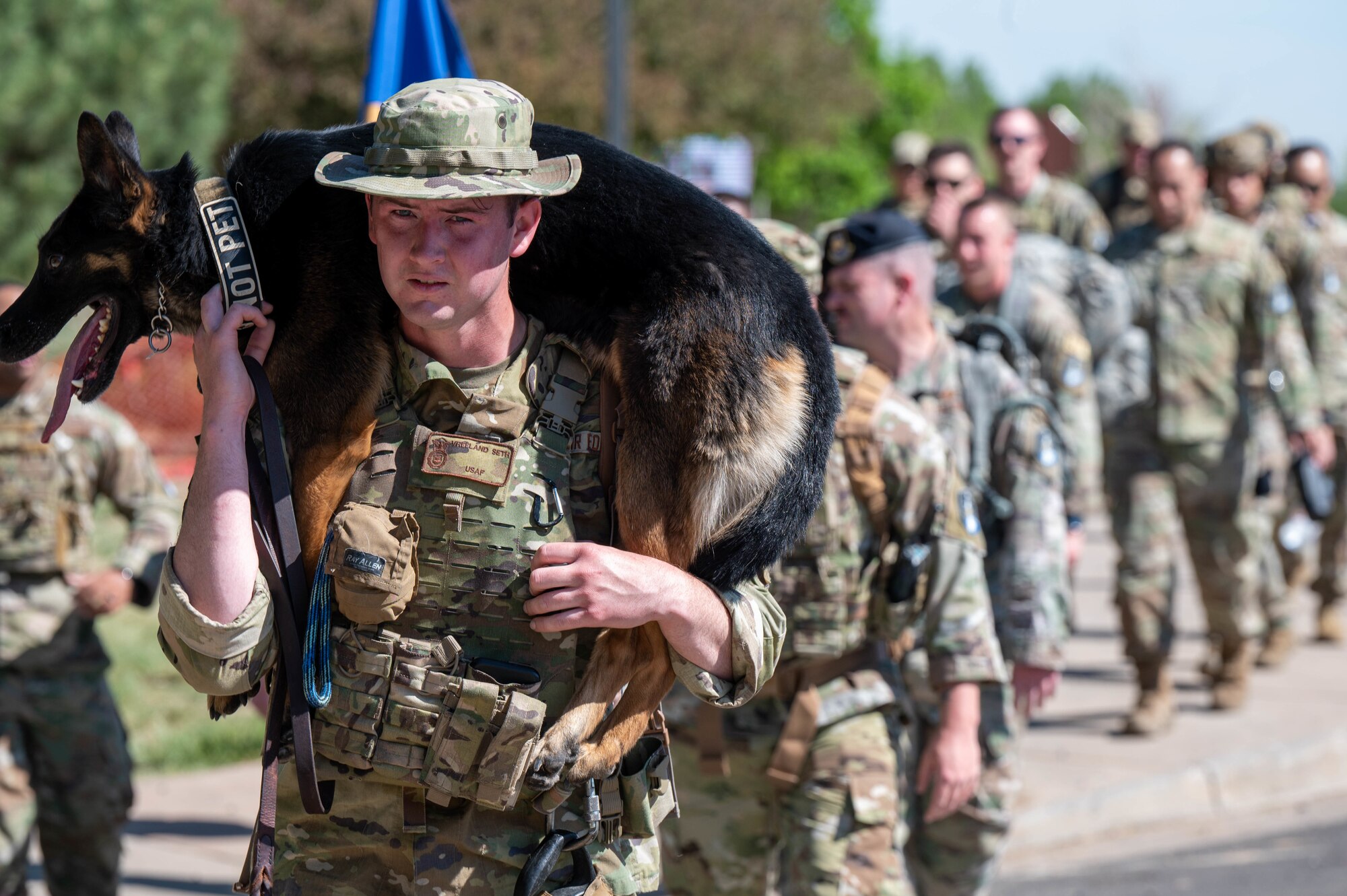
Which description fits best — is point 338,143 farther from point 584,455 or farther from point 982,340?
point 982,340

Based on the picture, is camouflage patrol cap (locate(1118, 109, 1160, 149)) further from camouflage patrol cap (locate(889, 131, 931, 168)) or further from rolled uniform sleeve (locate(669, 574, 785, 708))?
rolled uniform sleeve (locate(669, 574, 785, 708))

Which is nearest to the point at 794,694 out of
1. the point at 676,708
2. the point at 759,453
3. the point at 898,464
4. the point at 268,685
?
the point at 676,708

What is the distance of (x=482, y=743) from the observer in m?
2.71

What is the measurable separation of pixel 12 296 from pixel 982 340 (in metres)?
3.10

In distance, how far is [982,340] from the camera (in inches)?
211

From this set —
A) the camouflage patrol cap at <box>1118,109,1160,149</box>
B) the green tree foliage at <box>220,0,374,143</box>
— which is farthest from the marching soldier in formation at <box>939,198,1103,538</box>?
the green tree foliage at <box>220,0,374,143</box>

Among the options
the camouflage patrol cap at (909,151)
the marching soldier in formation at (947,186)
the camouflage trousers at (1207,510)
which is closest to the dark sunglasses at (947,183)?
the marching soldier in formation at (947,186)

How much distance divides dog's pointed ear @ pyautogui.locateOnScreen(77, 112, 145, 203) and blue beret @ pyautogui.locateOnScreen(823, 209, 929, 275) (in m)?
2.10

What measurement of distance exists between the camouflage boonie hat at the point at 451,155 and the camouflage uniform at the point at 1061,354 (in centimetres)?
363

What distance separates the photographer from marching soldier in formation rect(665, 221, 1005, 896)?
3918 mm

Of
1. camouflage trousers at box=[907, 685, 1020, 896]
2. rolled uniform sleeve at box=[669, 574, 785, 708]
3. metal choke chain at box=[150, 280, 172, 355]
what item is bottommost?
camouflage trousers at box=[907, 685, 1020, 896]

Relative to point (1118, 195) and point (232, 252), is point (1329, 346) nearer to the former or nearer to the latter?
point (1118, 195)

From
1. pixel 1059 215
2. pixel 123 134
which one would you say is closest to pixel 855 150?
pixel 1059 215

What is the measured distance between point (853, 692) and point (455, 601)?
60.0 inches
